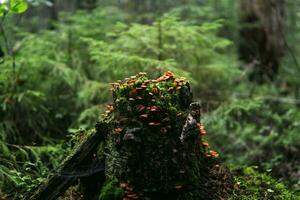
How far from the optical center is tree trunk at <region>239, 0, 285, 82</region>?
11008 millimetres

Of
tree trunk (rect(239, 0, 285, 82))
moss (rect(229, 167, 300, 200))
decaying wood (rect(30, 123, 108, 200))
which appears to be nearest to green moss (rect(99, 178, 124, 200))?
decaying wood (rect(30, 123, 108, 200))

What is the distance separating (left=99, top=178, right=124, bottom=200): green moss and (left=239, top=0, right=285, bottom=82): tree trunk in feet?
25.2

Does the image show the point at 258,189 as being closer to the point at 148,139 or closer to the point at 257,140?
the point at 148,139

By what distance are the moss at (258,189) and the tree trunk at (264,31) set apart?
6.22m

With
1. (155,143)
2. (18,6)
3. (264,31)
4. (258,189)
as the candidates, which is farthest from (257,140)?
(18,6)

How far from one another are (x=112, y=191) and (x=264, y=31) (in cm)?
845

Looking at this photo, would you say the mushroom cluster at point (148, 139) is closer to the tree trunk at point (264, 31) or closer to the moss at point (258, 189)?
the moss at point (258, 189)

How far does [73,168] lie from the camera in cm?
445

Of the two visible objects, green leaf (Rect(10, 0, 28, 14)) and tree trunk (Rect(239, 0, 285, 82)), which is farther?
tree trunk (Rect(239, 0, 285, 82))

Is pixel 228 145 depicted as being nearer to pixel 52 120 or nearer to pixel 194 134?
pixel 52 120

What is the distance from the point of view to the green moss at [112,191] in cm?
407

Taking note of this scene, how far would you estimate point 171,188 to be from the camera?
407 centimetres

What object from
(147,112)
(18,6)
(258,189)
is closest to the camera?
(147,112)

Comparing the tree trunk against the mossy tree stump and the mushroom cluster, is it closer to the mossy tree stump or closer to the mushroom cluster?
the mossy tree stump
